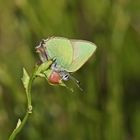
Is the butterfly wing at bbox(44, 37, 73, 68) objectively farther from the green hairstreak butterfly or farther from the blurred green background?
the blurred green background

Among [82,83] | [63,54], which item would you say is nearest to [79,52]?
[63,54]

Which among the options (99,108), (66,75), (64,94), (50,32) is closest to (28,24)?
(50,32)

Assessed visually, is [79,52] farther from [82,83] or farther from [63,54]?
[82,83]

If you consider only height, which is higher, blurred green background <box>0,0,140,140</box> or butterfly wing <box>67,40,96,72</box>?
butterfly wing <box>67,40,96,72</box>

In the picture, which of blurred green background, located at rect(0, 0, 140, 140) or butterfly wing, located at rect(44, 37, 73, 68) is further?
blurred green background, located at rect(0, 0, 140, 140)

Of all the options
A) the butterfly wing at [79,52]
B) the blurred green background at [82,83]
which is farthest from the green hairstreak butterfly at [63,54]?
the blurred green background at [82,83]

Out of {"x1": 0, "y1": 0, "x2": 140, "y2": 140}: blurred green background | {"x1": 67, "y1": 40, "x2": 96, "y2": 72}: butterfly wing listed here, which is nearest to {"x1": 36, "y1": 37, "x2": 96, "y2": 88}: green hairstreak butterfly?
{"x1": 67, "y1": 40, "x2": 96, "y2": 72}: butterfly wing

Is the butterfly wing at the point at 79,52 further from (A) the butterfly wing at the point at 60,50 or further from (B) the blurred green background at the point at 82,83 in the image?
(B) the blurred green background at the point at 82,83
